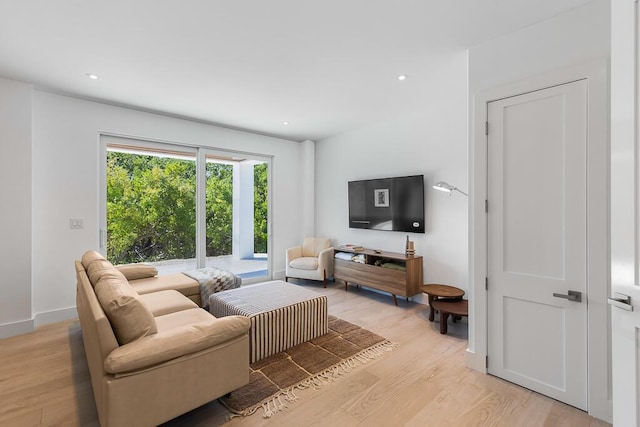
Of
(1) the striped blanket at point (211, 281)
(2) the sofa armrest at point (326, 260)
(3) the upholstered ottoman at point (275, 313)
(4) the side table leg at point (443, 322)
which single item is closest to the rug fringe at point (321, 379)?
(3) the upholstered ottoman at point (275, 313)

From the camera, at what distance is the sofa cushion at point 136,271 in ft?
11.0

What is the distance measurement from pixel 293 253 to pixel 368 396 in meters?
3.31

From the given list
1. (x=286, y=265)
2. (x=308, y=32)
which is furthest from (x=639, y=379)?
(x=286, y=265)

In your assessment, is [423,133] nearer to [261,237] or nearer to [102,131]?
[261,237]

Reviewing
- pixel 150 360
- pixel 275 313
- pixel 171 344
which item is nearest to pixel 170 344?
pixel 171 344

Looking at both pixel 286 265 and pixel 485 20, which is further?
pixel 286 265

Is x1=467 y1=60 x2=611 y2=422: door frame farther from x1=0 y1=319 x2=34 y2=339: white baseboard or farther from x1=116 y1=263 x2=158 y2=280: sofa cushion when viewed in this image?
x1=0 y1=319 x2=34 y2=339: white baseboard

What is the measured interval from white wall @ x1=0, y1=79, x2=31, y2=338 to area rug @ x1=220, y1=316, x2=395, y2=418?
275 centimetres

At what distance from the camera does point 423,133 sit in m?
3.96

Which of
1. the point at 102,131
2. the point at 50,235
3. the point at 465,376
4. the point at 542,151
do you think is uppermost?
the point at 102,131

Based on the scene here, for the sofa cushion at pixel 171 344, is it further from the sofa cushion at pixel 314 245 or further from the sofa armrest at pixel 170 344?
the sofa cushion at pixel 314 245

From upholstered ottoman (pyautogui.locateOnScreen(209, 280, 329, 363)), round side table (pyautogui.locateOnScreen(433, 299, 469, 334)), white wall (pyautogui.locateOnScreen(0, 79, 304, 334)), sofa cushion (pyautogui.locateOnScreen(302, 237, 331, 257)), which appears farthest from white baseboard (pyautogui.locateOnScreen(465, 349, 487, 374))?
white wall (pyautogui.locateOnScreen(0, 79, 304, 334))

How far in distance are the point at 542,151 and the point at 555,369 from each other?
150 centimetres

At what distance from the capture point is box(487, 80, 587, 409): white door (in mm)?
1854
